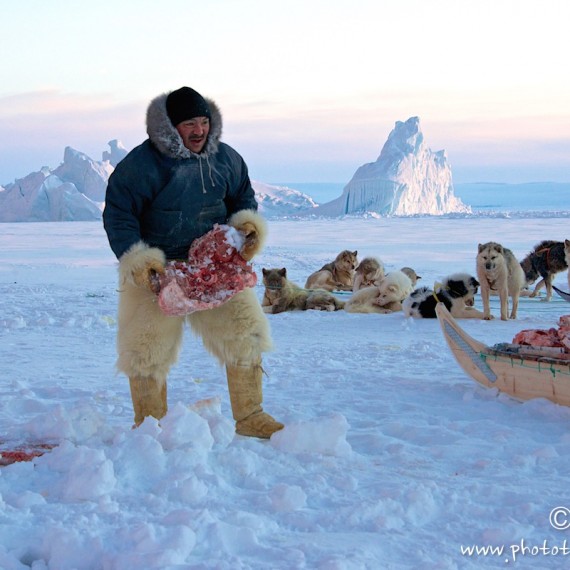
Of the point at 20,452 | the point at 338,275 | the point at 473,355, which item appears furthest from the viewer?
the point at 338,275

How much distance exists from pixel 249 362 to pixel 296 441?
0.48 m

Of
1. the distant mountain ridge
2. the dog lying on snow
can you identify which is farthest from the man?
the distant mountain ridge

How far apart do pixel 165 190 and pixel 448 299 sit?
5.38 metres

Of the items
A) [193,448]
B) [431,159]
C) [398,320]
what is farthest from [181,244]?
[431,159]

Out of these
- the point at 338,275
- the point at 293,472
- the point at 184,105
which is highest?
the point at 184,105

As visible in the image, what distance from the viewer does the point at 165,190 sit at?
3.57 metres

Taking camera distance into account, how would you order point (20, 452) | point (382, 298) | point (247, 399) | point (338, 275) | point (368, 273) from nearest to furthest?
point (20, 452), point (247, 399), point (382, 298), point (368, 273), point (338, 275)

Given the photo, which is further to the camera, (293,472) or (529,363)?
(529,363)

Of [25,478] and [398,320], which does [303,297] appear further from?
[25,478]

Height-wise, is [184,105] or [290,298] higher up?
[184,105]

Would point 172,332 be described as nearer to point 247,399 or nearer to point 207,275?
point 207,275

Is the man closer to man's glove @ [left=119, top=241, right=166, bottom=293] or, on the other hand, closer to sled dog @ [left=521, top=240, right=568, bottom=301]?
man's glove @ [left=119, top=241, right=166, bottom=293]

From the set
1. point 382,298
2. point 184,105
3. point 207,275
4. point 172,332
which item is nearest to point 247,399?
point 172,332

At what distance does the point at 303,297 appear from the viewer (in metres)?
9.44
